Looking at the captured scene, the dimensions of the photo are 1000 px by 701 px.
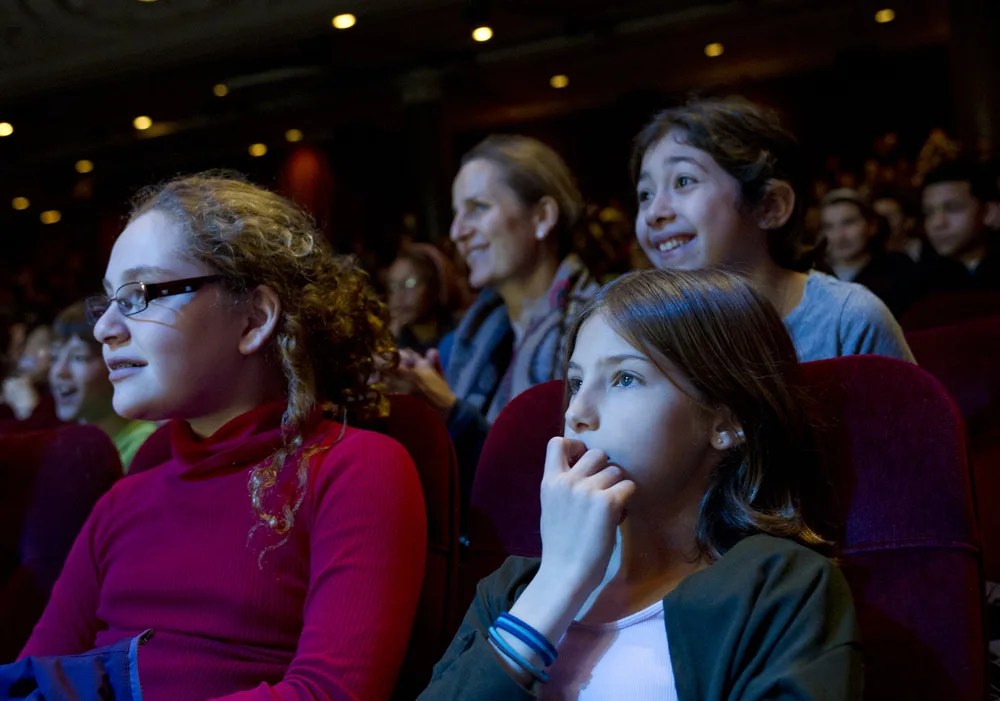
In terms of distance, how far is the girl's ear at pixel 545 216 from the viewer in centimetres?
224

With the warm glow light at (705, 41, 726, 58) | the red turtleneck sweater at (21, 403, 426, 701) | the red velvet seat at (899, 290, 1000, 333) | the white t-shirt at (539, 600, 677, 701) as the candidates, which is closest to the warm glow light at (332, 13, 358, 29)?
the warm glow light at (705, 41, 726, 58)

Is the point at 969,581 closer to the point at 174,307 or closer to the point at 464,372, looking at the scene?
the point at 174,307

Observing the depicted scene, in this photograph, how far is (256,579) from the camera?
122cm

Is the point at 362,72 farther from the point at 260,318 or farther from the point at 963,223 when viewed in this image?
the point at 260,318

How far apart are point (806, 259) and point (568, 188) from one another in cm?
70

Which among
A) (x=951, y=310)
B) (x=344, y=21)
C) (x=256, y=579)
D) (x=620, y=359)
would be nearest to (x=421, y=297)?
(x=951, y=310)

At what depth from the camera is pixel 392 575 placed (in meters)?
1.19

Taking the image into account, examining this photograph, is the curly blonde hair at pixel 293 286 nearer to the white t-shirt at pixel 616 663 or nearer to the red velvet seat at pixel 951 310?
the white t-shirt at pixel 616 663

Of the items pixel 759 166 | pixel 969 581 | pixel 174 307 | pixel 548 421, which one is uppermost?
pixel 759 166

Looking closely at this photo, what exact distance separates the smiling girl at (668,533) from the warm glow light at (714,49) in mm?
7497

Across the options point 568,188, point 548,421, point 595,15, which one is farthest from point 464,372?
point 595,15

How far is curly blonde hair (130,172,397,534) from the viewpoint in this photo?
137 centimetres

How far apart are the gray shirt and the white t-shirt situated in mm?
631

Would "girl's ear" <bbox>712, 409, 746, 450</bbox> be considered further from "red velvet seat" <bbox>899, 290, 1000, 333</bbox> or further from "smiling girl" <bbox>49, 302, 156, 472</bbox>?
"smiling girl" <bbox>49, 302, 156, 472</bbox>
